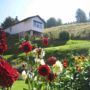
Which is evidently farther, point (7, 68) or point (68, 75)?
point (68, 75)

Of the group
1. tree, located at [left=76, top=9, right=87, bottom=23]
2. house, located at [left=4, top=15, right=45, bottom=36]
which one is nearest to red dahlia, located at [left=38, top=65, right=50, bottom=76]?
house, located at [left=4, top=15, right=45, bottom=36]

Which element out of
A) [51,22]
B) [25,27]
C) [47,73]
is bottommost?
[47,73]

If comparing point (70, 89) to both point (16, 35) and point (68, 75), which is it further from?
point (16, 35)

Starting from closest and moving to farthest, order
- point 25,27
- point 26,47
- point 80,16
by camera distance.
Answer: point 26,47
point 25,27
point 80,16

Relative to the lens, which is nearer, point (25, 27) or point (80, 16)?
point (25, 27)

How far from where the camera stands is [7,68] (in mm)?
3908

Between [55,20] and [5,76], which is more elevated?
[55,20]

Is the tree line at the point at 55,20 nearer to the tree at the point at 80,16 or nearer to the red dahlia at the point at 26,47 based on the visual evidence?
the tree at the point at 80,16

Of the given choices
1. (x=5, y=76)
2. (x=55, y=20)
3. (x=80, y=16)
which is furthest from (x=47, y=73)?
(x=80, y=16)

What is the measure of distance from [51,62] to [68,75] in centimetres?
104

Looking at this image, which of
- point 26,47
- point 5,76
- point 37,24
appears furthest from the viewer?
point 37,24

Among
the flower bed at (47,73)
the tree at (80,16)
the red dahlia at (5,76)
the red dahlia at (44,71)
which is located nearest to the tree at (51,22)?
the tree at (80,16)

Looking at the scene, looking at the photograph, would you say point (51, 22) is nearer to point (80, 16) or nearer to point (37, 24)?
point (80, 16)

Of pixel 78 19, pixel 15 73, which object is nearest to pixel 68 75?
pixel 15 73
